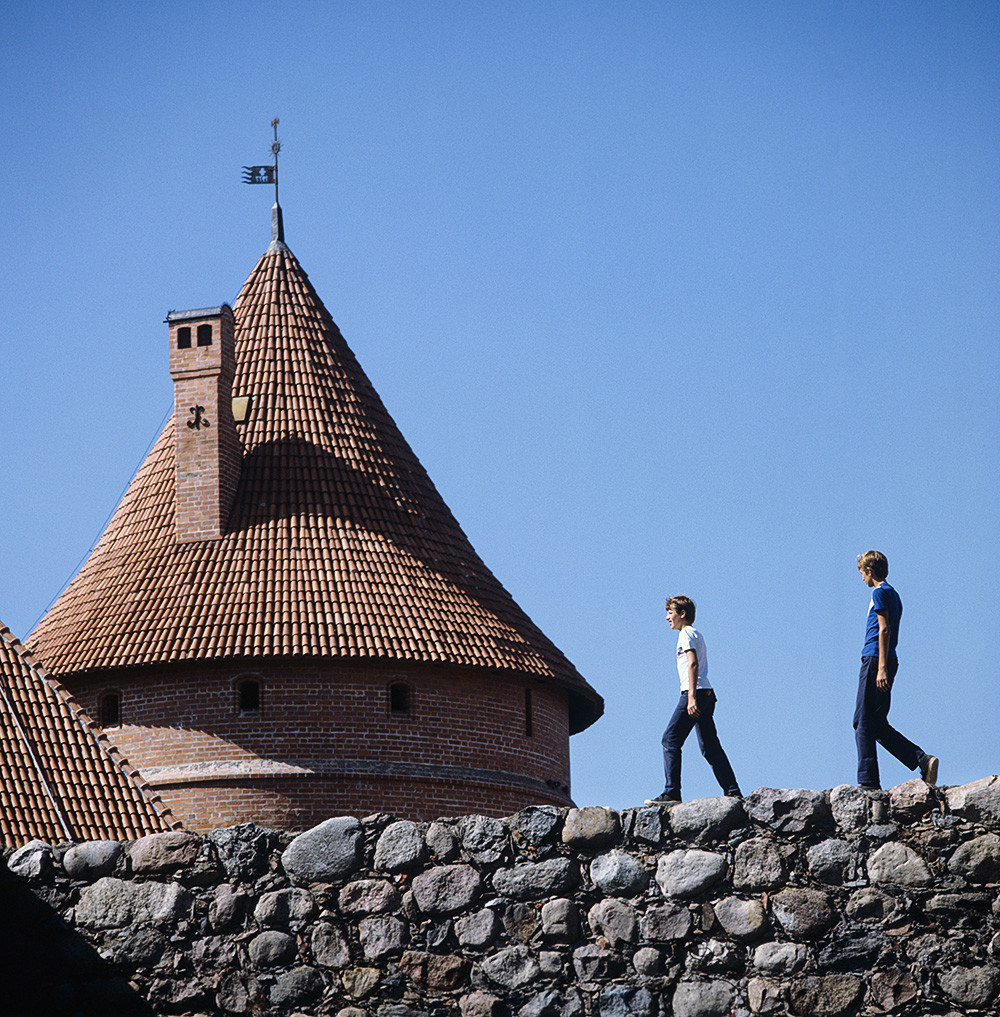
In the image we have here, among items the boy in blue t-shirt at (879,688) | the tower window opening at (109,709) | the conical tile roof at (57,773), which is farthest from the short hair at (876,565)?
the tower window opening at (109,709)

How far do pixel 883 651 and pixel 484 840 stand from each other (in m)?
2.38

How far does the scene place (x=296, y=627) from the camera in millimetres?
19969

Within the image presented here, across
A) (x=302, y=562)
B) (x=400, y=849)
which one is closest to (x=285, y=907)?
(x=400, y=849)

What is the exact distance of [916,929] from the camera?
7.75 m

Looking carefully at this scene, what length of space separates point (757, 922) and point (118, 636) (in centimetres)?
1357

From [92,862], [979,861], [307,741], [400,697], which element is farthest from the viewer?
[400,697]

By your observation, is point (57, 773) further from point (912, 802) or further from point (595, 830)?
point (912, 802)

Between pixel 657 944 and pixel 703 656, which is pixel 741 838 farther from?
pixel 703 656

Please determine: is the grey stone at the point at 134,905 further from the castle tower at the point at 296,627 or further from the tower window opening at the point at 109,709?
the tower window opening at the point at 109,709

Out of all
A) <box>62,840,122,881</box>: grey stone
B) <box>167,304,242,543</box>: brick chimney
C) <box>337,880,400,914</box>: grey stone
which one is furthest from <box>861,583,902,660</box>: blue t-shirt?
<box>167,304,242,543</box>: brick chimney

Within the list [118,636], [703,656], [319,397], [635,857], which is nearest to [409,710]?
[118,636]

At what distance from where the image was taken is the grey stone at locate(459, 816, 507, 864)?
805 centimetres

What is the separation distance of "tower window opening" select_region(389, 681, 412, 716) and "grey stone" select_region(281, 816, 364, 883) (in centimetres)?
1207

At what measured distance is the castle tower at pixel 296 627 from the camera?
64.3 feet
